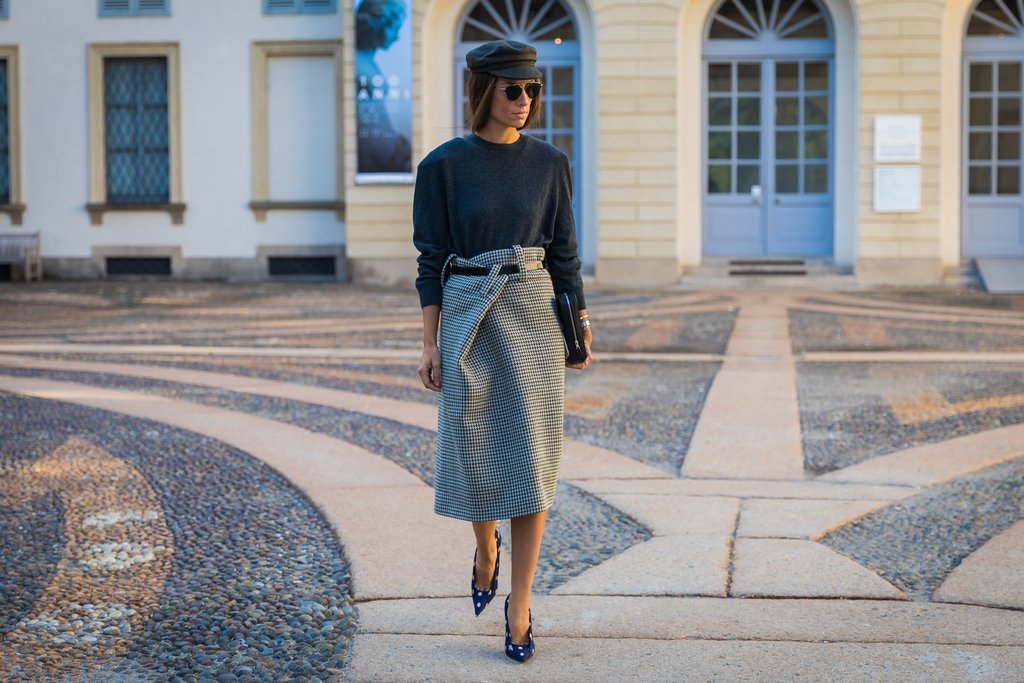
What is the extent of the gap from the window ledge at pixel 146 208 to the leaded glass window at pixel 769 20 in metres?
8.40

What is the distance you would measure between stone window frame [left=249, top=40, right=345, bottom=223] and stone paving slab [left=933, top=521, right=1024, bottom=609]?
1683 cm

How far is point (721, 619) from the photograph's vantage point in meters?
3.86

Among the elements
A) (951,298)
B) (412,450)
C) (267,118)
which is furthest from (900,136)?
(412,450)

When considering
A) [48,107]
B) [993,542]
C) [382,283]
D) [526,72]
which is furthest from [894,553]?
[48,107]

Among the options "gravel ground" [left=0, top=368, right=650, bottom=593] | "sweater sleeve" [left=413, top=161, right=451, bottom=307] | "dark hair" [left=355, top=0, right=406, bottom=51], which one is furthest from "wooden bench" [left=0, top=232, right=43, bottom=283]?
"sweater sleeve" [left=413, top=161, right=451, bottom=307]

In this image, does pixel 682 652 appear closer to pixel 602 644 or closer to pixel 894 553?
pixel 602 644

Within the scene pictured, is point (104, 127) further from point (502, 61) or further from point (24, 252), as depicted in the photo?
point (502, 61)

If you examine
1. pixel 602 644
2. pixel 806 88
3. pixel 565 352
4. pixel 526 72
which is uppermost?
pixel 806 88

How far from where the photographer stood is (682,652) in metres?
3.57

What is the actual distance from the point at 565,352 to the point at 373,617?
37.6 inches

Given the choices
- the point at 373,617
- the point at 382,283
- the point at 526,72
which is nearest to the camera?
the point at 526,72

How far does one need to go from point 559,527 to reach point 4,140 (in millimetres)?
19139

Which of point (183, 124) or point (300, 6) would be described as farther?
point (183, 124)

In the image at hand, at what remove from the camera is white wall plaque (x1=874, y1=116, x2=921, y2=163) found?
18453 millimetres
